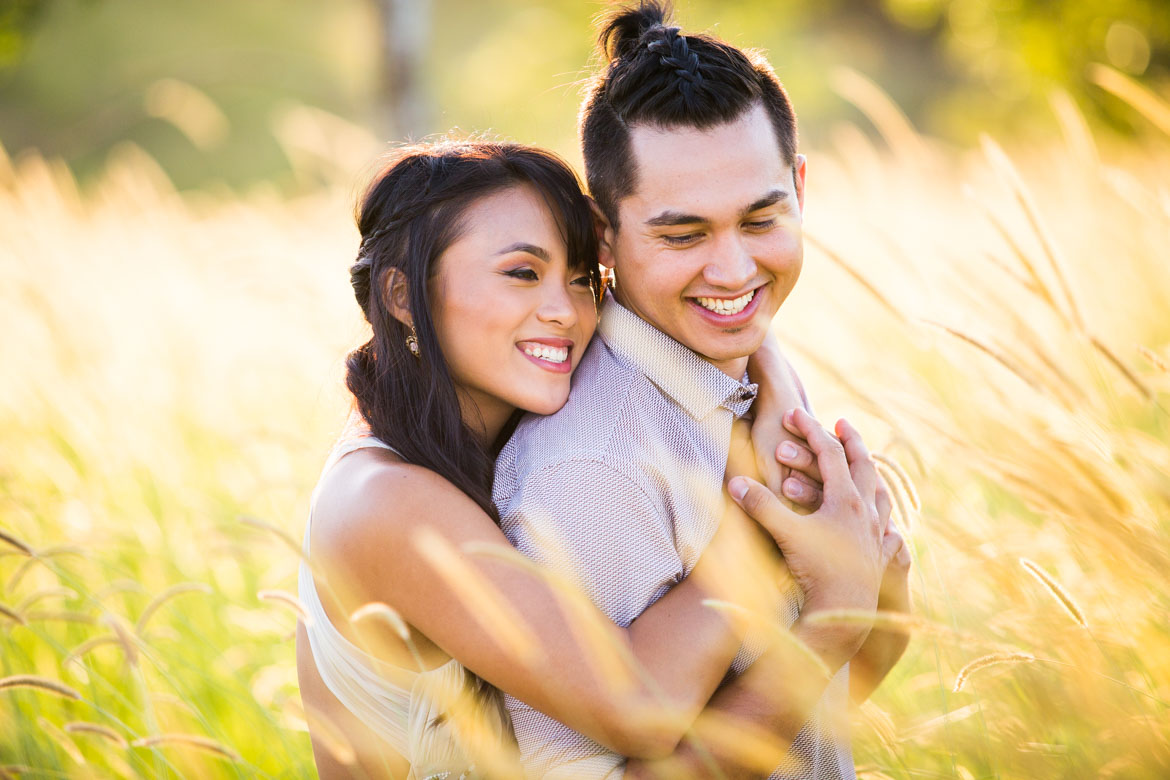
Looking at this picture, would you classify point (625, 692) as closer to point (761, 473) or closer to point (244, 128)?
point (761, 473)

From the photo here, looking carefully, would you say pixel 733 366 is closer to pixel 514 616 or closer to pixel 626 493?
pixel 626 493

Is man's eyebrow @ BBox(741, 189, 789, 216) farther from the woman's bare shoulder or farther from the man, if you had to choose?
the woman's bare shoulder

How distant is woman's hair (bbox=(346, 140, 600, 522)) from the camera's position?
2.24 m

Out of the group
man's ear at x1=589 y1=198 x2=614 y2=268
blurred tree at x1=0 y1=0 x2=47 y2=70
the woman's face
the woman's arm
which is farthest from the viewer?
blurred tree at x1=0 y1=0 x2=47 y2=70

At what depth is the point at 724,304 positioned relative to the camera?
225 centimetres

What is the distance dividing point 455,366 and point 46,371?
255 cm

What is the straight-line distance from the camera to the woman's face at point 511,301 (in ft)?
7.44

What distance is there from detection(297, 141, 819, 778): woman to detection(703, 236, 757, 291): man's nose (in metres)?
0.36

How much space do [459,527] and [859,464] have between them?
0.95 m

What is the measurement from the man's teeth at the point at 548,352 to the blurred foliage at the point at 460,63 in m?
3.23

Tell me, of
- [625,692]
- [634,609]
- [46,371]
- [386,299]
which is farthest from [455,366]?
[46,371]

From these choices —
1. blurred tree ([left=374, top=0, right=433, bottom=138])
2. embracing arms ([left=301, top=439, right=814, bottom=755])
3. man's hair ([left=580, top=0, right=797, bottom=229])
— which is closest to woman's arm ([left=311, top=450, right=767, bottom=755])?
embracing arms ([left=301, top=439, right=814, bottom=755])

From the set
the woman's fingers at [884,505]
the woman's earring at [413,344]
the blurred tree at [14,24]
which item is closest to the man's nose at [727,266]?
the woman's fingers at [884,505]

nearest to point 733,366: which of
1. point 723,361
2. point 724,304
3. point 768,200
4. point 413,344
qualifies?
point 723,361
